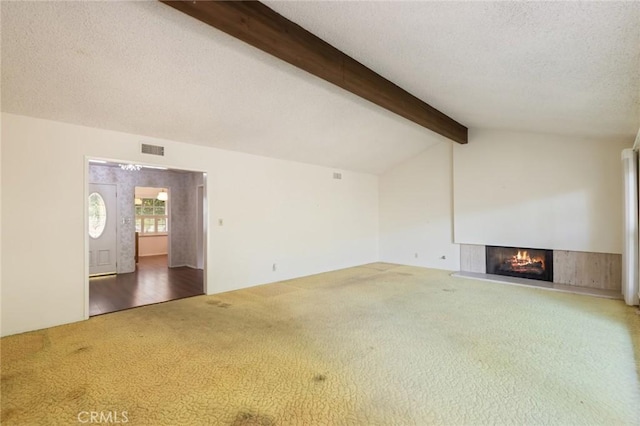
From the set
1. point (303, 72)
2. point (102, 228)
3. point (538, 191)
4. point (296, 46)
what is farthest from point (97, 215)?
point (538, 191)

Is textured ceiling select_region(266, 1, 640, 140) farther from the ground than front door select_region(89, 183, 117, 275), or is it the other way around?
textured ceiling select_region(266, 1, 640, 140)

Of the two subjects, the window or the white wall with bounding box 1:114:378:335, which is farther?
the window

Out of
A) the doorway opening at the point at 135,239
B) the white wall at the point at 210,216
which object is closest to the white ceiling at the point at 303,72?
the white wall at the point at 210,216

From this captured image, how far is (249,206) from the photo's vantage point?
578 centimetres

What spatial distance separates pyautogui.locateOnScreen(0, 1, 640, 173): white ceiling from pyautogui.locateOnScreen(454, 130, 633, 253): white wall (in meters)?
0.82

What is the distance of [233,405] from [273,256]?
4047mm

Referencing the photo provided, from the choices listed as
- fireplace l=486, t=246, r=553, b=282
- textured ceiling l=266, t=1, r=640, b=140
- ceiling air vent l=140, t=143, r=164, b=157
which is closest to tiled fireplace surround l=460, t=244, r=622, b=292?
fireplace l=486, t=246, r=553, b=282

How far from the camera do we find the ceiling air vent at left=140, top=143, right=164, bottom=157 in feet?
14.7

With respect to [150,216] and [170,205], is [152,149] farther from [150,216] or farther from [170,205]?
[150,216]

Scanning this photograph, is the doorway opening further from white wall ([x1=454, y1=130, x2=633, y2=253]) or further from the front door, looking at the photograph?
white wall ([x1=454, y1=130, x2=633, y2=253])

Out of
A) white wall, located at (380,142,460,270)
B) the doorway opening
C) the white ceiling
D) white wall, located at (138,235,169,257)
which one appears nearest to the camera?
the white ceiling

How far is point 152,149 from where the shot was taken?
15.0 feet

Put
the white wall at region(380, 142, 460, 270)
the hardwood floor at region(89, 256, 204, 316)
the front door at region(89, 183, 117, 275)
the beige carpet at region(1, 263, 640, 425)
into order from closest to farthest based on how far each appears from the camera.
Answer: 1. the beige carpet at region(1, 263, 640, 425)
2. the hardwood floor at region(89, 256, 204, 316)
3. the front door at region(89, 183, 117, 275)
4. the white wall at region(380, 142, 460, 270)

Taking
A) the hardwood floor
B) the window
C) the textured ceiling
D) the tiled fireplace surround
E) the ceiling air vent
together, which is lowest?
the hardwood floor
